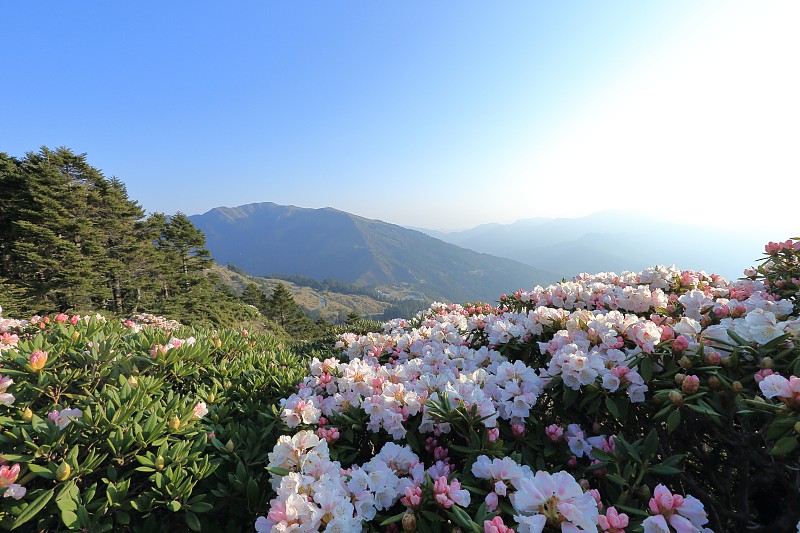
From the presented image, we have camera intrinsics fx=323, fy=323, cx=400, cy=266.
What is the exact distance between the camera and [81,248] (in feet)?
78.8

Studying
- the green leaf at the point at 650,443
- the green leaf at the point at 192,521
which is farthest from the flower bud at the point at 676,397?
the green leaf at the point at 192,521

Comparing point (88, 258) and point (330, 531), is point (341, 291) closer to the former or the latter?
point (88, 258)

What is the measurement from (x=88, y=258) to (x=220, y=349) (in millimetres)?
28395

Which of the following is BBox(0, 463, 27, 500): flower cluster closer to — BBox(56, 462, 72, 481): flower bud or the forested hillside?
BBox(56, 462, 72, 481): flower bud

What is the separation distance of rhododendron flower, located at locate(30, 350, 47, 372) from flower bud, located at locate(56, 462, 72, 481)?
3.79 feet

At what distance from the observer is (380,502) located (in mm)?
1612

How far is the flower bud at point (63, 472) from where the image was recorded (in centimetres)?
167

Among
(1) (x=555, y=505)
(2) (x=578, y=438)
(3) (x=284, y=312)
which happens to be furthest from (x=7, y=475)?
(3) (x=284, y=312)

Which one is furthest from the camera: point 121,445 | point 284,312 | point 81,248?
point 284,312

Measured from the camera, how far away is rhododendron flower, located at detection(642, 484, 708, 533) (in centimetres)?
128

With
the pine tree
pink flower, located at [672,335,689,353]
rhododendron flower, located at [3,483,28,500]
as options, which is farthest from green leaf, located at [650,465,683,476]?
the pine tree

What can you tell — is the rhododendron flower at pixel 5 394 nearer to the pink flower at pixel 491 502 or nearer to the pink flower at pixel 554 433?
the pink flower at pixel 491 502

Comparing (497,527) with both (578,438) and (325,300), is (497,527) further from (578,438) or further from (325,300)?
(325,300)

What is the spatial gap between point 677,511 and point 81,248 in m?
33.8
